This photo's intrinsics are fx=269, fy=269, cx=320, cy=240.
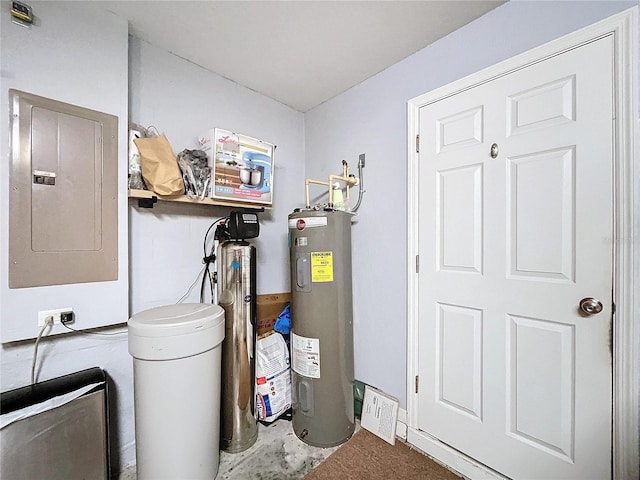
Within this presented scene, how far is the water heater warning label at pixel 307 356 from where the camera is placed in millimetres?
1731

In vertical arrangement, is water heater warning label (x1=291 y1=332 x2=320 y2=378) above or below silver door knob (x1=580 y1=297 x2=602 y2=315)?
below

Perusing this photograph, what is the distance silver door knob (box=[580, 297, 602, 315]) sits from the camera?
1.11 m

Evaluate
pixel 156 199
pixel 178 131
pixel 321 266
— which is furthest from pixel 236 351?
pixel 178 131

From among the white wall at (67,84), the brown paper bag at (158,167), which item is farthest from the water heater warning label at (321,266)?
the white wall at (67,84)

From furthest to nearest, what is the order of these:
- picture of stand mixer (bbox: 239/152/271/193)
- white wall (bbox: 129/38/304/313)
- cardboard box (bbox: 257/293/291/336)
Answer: cardboard box (bbox: 257/293/291/336) → picture of stand mixer (bbox: 239/152/271/193) → white wall (bbox: 129/38/304/313)

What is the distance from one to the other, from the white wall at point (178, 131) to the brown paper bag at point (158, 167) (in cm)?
26

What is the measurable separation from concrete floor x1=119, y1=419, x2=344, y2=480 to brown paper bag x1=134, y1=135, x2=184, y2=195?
1604 mm

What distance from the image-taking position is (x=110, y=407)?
59.7 inches

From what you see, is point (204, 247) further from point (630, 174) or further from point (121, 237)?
point (630, 174)

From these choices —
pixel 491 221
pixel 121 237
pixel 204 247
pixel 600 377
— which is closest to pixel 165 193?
pixel 121 237

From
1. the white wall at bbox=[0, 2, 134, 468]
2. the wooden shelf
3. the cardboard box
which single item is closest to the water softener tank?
the cardboard box

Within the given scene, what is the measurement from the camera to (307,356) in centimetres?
175

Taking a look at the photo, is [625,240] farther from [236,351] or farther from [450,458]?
[236,351]

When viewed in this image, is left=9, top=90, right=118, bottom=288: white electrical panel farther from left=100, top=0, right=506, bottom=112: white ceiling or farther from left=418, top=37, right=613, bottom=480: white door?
left=418, top=37, right=613, bottom=480: white door
